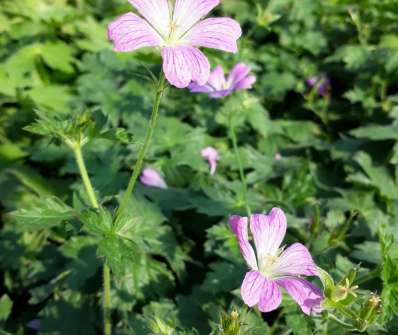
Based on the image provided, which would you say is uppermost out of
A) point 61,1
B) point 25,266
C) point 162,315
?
point 61,1

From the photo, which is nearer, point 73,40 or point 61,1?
point 73,40

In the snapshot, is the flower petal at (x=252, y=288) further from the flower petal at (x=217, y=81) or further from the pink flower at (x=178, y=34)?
the flower petal at (x=217, y=81)

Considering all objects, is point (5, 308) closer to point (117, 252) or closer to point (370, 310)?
point (117, 252)

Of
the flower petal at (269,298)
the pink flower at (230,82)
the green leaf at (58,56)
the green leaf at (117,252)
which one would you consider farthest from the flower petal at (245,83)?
the green leaf at (58,56)

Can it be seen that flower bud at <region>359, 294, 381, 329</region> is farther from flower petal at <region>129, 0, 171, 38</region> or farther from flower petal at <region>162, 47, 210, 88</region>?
flower petal at <region>129, 0, 171, 38</region>

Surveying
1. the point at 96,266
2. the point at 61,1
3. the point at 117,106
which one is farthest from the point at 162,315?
the point at 61,1

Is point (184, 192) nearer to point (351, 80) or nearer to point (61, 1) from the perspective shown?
point (351, 80)

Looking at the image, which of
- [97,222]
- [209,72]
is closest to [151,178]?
[97,222]
